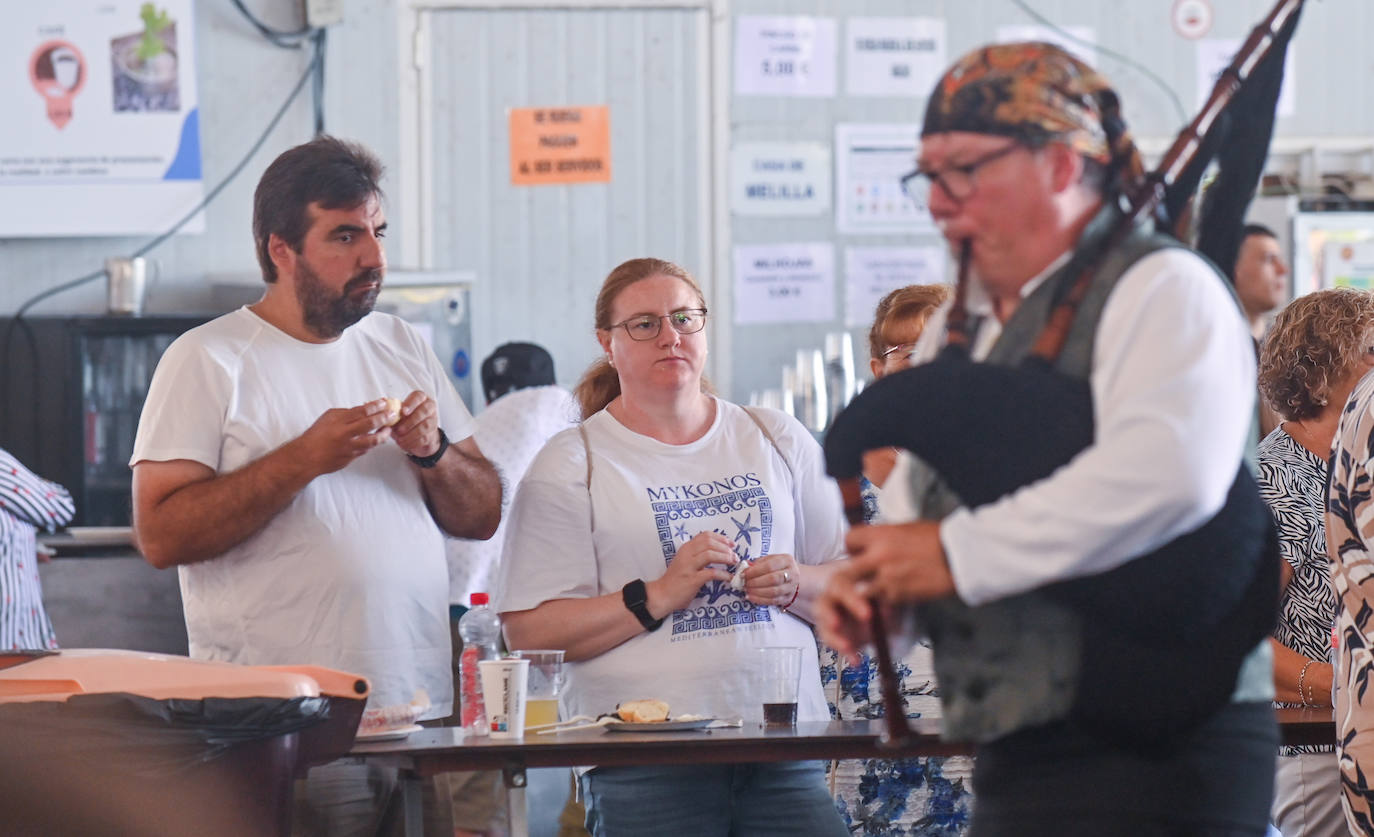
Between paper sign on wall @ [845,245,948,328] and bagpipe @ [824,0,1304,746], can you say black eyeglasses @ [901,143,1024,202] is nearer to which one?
bagpipe @ [824,0,1304,746]

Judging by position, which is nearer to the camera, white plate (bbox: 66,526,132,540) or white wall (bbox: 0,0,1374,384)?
white plate (bbox: 66,526,132,540)

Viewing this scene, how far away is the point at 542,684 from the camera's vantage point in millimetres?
2455

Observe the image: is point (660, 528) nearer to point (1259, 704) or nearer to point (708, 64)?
point (1259, 704)

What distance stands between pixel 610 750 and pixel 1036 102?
4.43ft

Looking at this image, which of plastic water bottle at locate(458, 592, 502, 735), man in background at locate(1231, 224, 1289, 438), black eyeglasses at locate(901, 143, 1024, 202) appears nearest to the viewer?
black eyeglasses at locate(901, 143, 1024, 202)

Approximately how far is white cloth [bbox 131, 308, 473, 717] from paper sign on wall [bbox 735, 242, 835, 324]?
292 cm

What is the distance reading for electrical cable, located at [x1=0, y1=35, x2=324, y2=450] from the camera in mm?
5051

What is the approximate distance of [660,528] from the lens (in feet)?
8.32

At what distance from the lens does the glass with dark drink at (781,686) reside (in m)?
2.43

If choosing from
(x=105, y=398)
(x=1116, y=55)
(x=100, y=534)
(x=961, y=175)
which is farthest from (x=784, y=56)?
(x=961, y=175)

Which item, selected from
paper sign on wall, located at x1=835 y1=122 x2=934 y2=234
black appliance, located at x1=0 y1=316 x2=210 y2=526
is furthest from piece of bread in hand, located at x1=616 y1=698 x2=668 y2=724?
paper sign on wall, located at x1=835 y1=122 x2=934 y2=234

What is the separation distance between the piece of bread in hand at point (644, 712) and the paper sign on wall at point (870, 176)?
3310mm

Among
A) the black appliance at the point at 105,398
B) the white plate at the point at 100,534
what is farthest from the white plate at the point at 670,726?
the black appliance at the point at 105,398

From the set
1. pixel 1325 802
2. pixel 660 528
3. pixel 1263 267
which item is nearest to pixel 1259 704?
pixel 660 528
